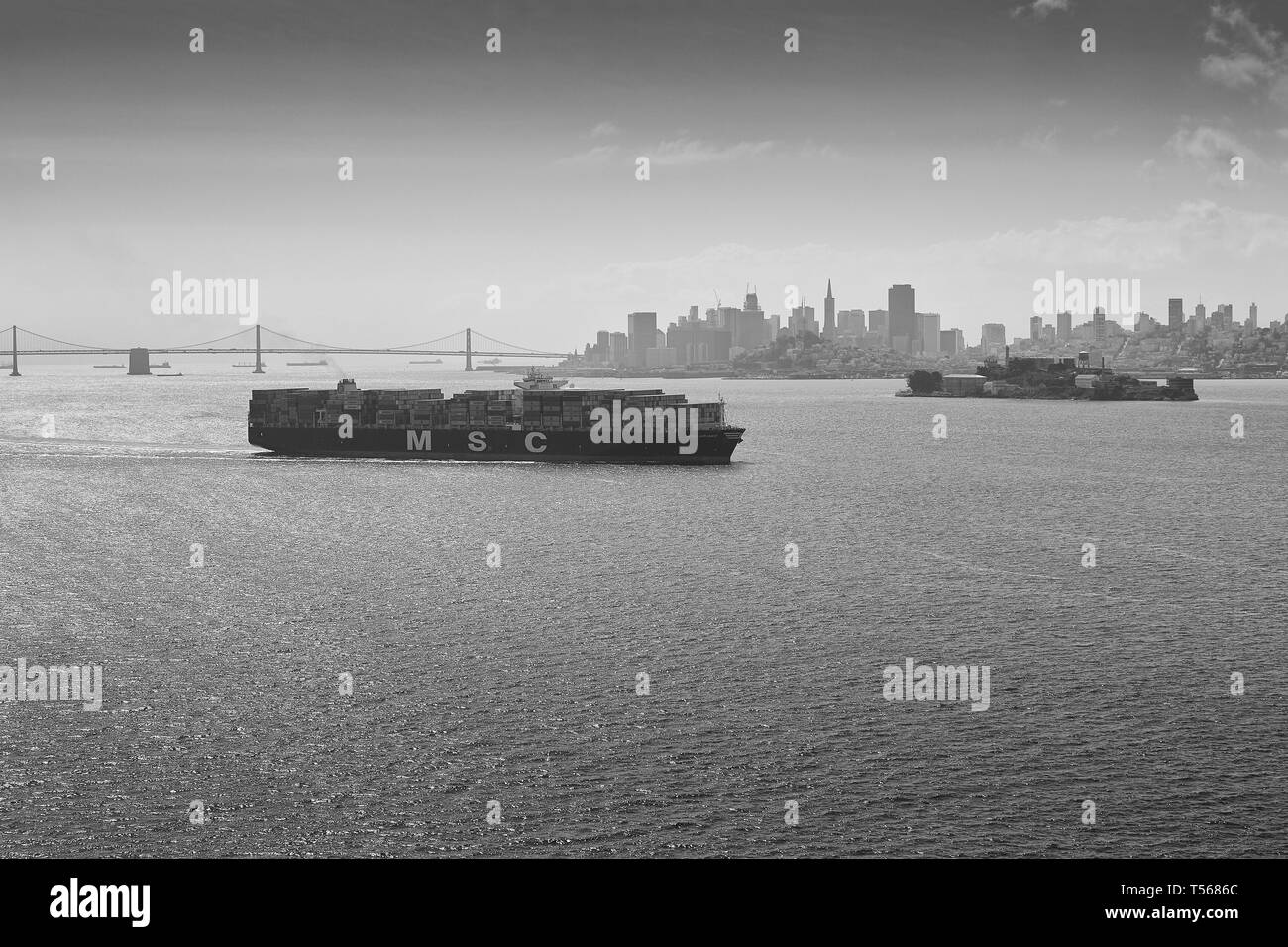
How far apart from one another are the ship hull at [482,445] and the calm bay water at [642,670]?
2392cm

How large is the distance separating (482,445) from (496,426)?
238 centimetres

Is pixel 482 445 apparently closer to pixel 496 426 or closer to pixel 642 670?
pixel 496 426

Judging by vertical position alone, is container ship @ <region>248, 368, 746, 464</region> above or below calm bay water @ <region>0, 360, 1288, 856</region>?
above

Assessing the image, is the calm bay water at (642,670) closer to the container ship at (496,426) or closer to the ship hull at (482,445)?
the ship hull at (482,445)

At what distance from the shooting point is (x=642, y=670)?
103ft

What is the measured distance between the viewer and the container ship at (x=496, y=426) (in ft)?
315

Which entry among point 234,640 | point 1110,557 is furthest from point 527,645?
point 1110,557

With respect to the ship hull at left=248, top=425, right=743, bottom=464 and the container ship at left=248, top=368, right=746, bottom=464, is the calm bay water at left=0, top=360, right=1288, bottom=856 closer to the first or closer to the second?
the ship hull at left=248, top=425, right=743, bottom=464

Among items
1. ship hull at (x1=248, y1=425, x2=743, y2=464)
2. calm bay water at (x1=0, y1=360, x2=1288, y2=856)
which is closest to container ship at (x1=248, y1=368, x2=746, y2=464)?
ship hull at (x1=248, y1=425, x2=743, y2=464)

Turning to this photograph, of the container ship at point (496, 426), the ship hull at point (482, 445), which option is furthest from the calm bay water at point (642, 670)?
the container ship at point (496, 426)

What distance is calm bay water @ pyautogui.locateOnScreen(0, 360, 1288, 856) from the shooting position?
21.2 meters

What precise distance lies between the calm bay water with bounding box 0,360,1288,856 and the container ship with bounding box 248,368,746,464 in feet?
82.5

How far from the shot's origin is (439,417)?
103500 mm

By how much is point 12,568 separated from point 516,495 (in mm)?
31885
